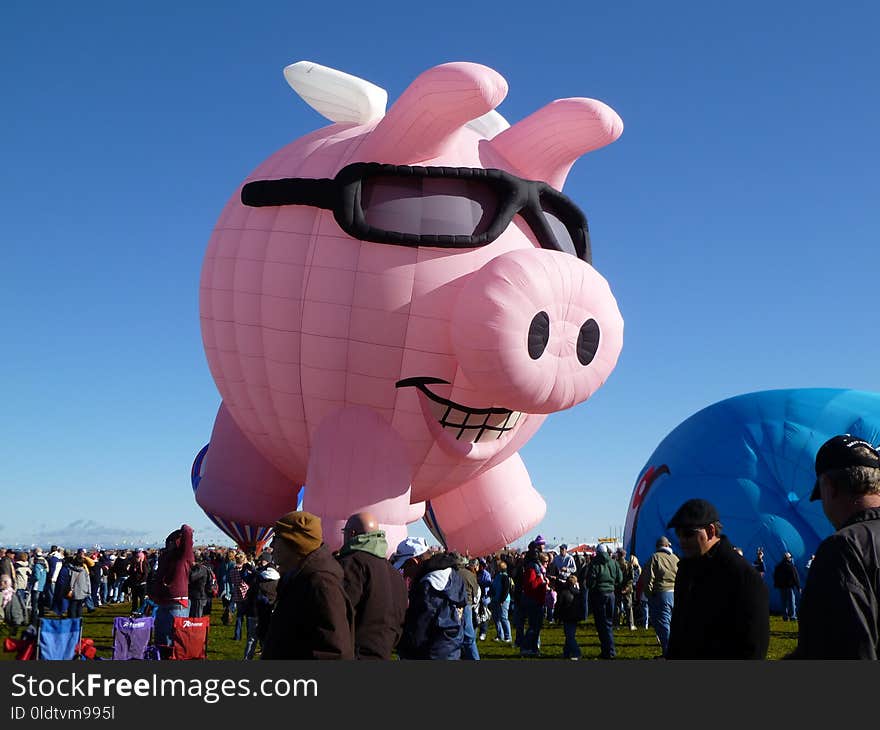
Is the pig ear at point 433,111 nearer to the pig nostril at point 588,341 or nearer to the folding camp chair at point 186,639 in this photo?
the pig nostril at point 588,341

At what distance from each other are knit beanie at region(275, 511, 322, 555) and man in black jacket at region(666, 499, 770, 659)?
148cm

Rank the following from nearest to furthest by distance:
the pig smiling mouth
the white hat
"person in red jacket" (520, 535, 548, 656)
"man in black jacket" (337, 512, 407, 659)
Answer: "man in black jacket" (337, 512, 407, 659), the white hat, "person in red jacket" (520, 535, 548, 656), the pig smiling mouth

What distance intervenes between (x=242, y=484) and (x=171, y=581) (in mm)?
Result: 5414

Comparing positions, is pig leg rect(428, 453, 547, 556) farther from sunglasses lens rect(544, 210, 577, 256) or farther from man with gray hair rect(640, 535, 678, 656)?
man with gray hair rect(640, 535, 678, 656)

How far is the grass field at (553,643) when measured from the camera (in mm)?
11031

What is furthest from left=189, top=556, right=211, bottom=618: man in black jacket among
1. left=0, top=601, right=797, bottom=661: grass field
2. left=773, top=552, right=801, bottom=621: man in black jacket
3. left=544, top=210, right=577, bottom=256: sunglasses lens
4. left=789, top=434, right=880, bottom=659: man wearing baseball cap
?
left=789, top=434, right=880, bottom=659: man wearing baseball cap

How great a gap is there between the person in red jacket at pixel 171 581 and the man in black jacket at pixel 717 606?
232 inches

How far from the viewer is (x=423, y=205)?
1095 cm

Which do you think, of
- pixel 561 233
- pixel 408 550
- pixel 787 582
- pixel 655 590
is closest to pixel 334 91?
pixel 561 233

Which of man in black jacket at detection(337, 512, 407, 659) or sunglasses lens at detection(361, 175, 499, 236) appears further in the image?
sunglasses lens at detection(361, 175, 499, 236)

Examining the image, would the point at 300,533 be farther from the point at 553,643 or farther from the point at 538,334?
the point at 553,643

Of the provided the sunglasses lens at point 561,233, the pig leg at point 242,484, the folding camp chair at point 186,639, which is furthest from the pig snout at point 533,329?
the pig leg at point 242,484

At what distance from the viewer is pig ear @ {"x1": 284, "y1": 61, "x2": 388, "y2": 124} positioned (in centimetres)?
1255

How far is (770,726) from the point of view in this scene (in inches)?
123
